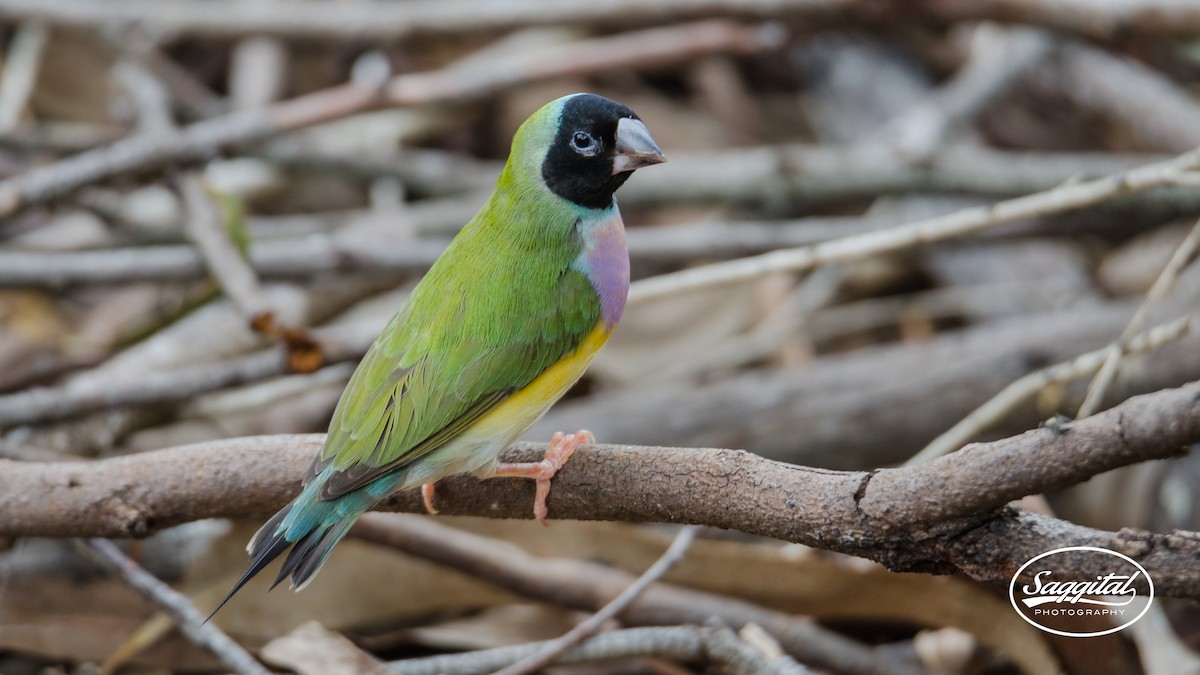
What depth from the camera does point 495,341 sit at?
2652mm

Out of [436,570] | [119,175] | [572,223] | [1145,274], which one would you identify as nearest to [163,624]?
[436,570]

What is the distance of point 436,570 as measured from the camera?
332 centimetres

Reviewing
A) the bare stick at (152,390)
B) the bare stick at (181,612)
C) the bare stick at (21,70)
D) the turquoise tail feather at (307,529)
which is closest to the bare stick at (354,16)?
the bare stick at (21,70)

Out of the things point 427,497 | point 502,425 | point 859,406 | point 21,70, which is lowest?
point 859,406

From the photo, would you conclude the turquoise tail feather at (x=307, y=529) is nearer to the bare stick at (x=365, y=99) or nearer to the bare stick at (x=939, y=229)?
the bare stick at (x=939, y=229)

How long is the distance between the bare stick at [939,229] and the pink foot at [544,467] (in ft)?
2.81

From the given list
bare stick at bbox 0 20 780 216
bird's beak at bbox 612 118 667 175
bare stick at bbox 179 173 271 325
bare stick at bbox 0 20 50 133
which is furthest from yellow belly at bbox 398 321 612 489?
bare stick at bbox 0 20 50 133

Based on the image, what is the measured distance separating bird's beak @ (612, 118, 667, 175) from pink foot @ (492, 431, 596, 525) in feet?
2.19

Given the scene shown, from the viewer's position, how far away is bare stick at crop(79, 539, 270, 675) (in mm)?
2631

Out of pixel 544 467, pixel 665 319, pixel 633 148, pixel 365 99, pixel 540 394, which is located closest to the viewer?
pixel 544 467

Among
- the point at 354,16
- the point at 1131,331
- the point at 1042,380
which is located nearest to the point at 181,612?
the point at 1042,380

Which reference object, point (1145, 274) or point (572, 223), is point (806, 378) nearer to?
point (572, 223)

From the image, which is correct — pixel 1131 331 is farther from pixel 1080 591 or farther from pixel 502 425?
pixel 502 425

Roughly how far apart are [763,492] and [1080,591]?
1.76 feet
